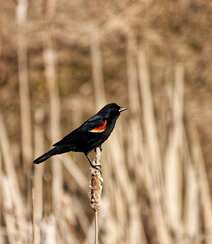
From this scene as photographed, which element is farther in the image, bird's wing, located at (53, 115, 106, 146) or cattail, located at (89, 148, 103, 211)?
bird's wing, located at (53, 115, 106, 146)

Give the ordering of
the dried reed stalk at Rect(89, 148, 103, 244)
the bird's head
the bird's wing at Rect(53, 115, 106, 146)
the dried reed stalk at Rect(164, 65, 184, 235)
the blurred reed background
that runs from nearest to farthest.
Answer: the dried reed stalk at Rect(89, 148, 103, 244) < the bird's wing at Rect(53, 115, 106, 146) < the bird's head < the blurred reed background < the dried reed stalk at Rect(164, 65, 184, 235)

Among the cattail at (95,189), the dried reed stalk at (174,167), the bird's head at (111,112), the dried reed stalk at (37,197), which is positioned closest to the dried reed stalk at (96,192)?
the cattail at (95,189)

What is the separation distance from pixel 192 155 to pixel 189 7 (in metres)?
1.99

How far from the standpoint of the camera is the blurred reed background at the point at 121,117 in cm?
577

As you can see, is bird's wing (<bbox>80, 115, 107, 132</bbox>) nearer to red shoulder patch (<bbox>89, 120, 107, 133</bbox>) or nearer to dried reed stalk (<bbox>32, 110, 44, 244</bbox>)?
red shoulder patch (<bbox>89, 120, 107, 133</bbox>)

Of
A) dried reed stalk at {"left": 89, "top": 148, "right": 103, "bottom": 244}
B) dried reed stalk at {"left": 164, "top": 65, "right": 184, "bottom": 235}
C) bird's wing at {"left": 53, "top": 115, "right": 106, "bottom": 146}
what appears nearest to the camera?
dried reed stalk at {"left": 89, "top": 148, "right": 103, "bottom": 244}

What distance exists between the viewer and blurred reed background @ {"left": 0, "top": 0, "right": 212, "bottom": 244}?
5.77 m

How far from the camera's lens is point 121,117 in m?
7.46

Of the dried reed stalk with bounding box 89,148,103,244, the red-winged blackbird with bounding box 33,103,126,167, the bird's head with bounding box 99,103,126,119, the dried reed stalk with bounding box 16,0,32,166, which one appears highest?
the dried reed stalk with bounding box 16,0,32,166

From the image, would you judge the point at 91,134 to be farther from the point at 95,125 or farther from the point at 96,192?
the point at 96,192

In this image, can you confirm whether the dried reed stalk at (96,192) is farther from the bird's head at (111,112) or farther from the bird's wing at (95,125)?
the bird's head at (111,112)

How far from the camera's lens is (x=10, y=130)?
316 inches

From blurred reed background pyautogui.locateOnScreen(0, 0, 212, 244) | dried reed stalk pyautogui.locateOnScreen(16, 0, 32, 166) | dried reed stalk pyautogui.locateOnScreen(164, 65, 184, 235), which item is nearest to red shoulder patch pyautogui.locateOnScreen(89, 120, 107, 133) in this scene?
blurred reed background pyautogui.locateOnScreen(0, 0, 212, 244)

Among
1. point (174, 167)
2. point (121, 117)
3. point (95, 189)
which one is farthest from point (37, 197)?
point (121, 117)
